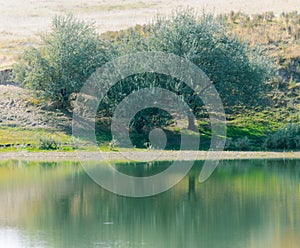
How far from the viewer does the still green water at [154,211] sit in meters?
24.1

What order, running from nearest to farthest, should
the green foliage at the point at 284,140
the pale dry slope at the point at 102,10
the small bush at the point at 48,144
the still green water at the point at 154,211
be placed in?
Result: the still green water at the point at 154,211 < the small bush at the point at 48,144 < the green foliage at the point at 284,140 < the pale dry slope at the point at 102,10

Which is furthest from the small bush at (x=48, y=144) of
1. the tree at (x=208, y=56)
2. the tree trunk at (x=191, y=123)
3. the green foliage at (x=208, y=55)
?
the tree trunk at (x=191, y=123)

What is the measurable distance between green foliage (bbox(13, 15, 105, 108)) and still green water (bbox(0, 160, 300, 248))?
11.3 meters

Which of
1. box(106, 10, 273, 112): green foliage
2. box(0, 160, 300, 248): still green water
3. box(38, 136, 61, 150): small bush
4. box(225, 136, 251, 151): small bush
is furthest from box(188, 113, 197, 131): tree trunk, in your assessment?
box(0, 160, 300, 248): still green water

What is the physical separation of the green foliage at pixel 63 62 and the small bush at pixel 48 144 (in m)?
5.13

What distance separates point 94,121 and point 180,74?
6.66m

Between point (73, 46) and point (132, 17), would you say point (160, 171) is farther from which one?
point (132, 17)

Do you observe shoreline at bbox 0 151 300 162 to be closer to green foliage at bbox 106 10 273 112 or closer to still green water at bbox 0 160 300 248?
still green water at bbox 0 160 300 248

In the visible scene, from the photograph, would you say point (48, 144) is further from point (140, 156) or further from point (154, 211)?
point (154, 211)

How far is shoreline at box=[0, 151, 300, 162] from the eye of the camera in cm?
4347

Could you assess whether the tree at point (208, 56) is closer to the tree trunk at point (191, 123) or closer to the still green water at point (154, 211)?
the tree trunk at point (191, 123)

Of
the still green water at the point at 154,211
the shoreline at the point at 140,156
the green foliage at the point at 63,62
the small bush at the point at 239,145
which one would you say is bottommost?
the still green water at the point at 154,211

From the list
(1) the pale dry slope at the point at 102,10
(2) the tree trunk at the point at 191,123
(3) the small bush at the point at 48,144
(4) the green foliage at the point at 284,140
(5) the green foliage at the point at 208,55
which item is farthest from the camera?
(1) the pale dry slope at the point at 102,10

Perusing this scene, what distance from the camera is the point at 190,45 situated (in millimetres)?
48469
